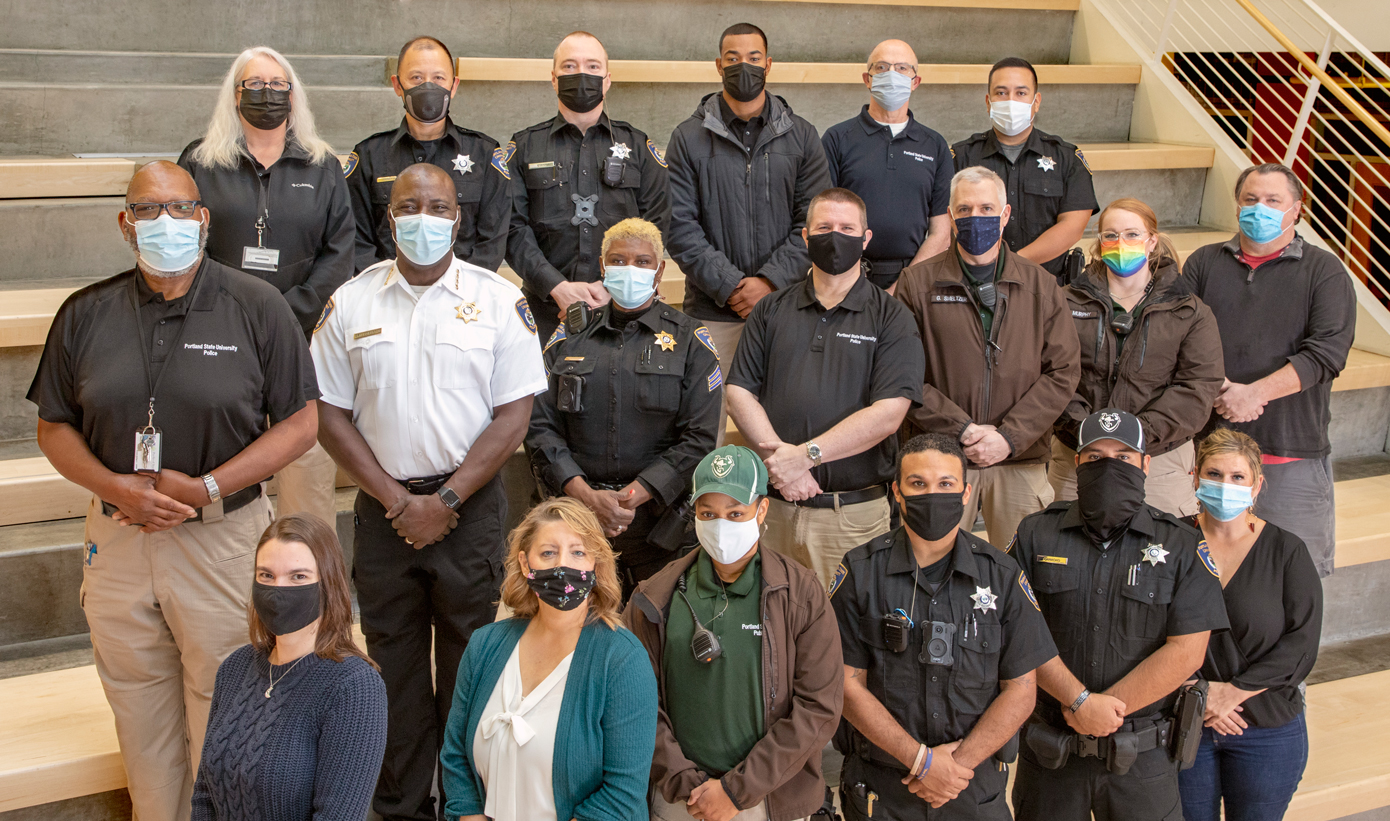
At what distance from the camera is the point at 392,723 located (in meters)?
3.37

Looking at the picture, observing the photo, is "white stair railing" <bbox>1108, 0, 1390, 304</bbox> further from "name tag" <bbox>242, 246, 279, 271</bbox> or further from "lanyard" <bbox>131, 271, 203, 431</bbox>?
"lanyard" <bbox>131, 271, 203, 431</bbox>

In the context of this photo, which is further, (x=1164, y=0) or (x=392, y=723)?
(x=1164, y=0)

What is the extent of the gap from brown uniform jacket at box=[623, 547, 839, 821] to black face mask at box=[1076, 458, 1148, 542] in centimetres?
85

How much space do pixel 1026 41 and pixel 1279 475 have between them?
3.80 meters

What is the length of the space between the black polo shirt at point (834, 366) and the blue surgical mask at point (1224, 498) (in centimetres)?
88

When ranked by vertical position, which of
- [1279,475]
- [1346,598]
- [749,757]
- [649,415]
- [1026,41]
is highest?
[1026,41]

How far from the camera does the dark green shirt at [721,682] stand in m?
2.93

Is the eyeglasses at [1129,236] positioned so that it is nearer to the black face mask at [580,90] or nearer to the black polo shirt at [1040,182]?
the black polo shirt at [1040,182]

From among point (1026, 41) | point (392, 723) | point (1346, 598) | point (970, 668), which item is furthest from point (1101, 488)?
point (1026, 41)

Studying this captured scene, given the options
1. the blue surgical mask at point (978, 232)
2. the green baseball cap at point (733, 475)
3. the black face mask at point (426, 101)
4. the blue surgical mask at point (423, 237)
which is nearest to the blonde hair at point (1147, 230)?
the blue surgical mask at point (978, 232)

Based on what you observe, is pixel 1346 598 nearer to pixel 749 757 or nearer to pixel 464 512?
pixel 749 757

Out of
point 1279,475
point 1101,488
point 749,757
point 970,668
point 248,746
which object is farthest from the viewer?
point 1279,475

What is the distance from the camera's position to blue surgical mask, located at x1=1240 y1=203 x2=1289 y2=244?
409 centimetres

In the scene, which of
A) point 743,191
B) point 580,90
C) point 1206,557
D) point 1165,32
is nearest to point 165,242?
point 580,90
